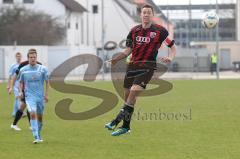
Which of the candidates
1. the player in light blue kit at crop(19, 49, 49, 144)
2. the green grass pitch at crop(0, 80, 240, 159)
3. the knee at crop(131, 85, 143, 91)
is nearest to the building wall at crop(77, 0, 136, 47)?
the green grass pitch at crop(0, 80, 240, 159)

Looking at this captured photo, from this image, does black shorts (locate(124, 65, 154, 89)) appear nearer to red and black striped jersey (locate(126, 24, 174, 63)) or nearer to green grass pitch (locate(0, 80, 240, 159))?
red and black striped jersey (locate(126, 24, 174, 63))

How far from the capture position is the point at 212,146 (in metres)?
13.4

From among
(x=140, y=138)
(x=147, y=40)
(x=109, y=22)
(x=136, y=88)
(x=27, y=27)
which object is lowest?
(x=140, y=138)

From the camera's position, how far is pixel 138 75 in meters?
13.3

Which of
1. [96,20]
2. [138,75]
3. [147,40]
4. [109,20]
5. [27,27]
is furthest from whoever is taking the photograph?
[109,20]

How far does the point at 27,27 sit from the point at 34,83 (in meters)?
56.7

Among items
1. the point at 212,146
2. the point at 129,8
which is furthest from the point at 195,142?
the point at 129,8

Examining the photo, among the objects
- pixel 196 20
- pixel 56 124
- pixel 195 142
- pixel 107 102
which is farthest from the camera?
pixel 196 20

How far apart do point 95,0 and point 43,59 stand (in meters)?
31.1

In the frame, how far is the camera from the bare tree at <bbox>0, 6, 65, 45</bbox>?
232 feet

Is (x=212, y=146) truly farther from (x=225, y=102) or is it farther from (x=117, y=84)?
(x=225, y=102)

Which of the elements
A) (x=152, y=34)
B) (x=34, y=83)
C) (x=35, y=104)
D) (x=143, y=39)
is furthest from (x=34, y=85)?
(x=152, y=34)

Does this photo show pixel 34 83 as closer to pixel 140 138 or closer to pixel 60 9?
pixel 140 138

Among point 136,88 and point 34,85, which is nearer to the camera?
point 136,88
